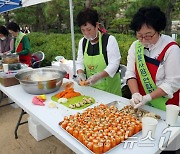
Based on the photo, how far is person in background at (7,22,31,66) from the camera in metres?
4.07

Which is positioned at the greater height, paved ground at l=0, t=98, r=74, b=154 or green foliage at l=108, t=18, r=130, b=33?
green foliage at l=108, t=18, r=130, b=33

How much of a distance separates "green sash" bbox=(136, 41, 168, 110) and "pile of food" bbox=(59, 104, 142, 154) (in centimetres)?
35

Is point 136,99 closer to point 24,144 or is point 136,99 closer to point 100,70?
point 100,70

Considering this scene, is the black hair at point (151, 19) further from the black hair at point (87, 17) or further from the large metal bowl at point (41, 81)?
the large metal bowl at point (41, 81)

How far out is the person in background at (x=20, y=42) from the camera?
13.4ft

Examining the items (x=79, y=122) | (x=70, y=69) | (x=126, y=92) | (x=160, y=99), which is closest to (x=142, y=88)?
(x=160, y=99)

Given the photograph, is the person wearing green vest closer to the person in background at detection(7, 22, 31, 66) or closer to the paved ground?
the paved ground

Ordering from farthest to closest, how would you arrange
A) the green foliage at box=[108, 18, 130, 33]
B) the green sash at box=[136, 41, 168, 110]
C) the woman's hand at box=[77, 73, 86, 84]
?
the green foliage at box=[108, 18, 130, 33] < the woman's hand at box=[77, 73, 86, 84] < the green sash at box=[136, 41, 168, 110]

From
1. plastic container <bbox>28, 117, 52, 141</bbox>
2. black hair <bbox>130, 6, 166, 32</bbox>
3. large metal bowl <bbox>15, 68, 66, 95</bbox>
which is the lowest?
plastic container <bbox>28, 117, 52, 141</bbox>

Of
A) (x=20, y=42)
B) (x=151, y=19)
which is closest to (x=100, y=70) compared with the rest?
(x=151, y=19)

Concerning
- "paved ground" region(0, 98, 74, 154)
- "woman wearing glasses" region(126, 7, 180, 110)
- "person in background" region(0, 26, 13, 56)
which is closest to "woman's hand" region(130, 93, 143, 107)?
"woman wearing glasses" region(126, 7, 180, 110)

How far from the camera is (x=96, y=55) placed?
6.96ft

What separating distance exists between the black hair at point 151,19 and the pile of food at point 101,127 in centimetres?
65

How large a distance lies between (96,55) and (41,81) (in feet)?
2.07
